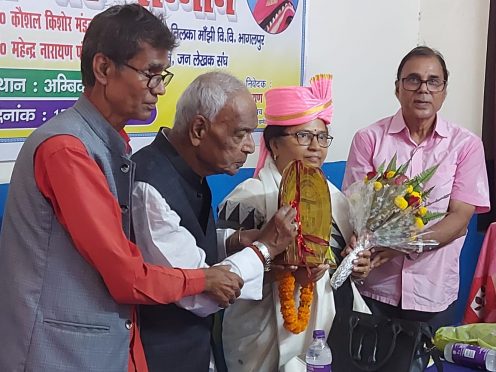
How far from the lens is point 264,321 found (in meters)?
2.11

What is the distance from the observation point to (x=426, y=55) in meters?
2.69

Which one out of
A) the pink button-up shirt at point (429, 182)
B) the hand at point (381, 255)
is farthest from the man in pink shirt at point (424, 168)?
the hand at point (381, 255)

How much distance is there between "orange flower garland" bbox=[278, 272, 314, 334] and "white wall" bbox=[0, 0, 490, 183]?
1.25m

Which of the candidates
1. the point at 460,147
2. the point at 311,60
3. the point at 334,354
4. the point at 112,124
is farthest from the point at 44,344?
the point at 311,60

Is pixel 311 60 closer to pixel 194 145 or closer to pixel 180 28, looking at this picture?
pixel 180 28

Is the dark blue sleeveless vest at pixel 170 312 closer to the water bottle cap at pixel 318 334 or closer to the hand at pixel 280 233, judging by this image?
the hand at pixel 280 233

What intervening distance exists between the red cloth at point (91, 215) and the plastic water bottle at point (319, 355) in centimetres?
61

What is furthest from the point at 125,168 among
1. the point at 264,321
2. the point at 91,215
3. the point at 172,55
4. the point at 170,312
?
the point at 172,55

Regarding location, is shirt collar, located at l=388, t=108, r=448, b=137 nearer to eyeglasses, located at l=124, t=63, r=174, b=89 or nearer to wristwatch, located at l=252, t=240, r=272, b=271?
wristwatch, located at l=252, t=240, r=272, b=271

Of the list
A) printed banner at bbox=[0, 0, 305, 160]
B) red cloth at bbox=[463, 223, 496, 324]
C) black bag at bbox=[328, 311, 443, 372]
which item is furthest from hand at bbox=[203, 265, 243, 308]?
red cloth at bbox=[463, 223, 496, 324]

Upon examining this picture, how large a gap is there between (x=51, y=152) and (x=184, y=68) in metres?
1.53

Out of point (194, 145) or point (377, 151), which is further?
point (377, 151)

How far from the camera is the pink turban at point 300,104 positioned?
210 centimetres

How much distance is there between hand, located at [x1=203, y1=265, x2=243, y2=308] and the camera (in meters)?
1.62
